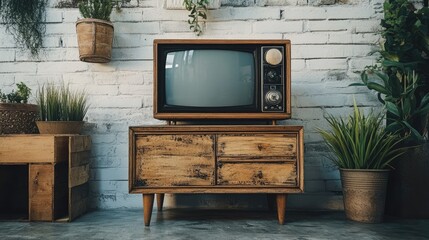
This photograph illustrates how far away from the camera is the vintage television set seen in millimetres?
1819

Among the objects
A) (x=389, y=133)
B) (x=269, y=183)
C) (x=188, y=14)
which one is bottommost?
(x=269, y=183)

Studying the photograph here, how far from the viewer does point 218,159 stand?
176 centimetres

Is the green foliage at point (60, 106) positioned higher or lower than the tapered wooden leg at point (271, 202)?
higher

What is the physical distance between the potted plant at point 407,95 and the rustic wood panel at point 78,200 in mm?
1622

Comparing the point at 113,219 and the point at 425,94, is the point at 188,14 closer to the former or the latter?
the point at 113,219

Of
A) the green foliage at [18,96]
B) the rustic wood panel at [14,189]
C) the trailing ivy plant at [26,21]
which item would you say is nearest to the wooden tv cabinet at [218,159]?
the green foliage at [18,96]

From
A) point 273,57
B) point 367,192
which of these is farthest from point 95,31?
point 367,192

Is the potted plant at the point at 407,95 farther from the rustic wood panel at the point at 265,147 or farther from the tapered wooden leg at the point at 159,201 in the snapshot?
the tapered wooden leg at the point at 159,201

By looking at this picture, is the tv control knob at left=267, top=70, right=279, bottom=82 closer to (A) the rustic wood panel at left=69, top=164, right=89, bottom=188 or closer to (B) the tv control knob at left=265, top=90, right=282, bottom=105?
(B) the tv control knob at left=265, top=90, right=282, bottom=105

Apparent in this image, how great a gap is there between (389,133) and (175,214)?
1.20 meters

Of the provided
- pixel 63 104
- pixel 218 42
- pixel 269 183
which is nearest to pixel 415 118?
pixel 269 183

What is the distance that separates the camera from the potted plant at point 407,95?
1.93 metres

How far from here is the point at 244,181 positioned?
177 cm

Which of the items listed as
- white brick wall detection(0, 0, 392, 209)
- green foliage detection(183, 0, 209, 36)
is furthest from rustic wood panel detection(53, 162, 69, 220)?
green foliage detection(183, 0, 209, 36)
